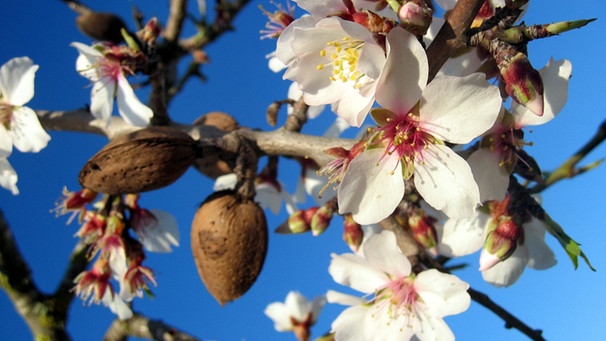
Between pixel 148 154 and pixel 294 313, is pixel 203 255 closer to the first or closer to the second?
pixel 148 154

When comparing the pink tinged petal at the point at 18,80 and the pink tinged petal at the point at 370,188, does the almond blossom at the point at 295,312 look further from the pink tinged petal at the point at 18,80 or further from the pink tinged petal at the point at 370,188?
the pink tinged petal at the point at 370,188

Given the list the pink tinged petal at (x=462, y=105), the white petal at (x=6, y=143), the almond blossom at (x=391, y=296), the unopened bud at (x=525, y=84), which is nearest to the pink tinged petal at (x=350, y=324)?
the almond blossom at (x=391, y=296)

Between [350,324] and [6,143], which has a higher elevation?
[6,143]

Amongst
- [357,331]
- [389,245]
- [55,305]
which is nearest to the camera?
[389,245]

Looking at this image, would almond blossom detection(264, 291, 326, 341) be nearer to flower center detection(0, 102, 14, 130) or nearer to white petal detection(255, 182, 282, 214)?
white petal detection(255, 182, 282, 214)

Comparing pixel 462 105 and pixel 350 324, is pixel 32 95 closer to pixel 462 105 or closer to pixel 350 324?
pixel 350 324

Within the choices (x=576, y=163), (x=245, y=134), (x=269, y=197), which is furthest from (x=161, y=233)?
(x=576, y=163)

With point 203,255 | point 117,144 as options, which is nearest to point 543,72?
point 203,255
